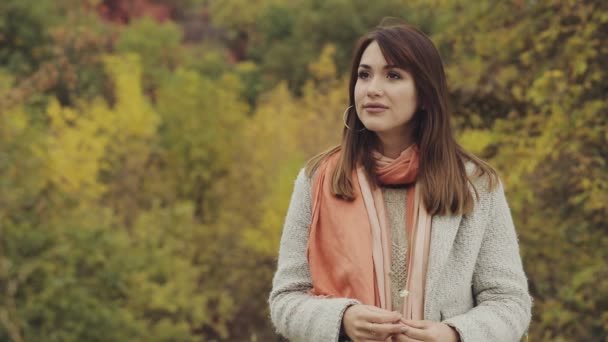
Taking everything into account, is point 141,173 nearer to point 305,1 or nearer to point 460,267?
point 305,1

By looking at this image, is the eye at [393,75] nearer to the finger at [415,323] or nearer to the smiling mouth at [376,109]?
the smiling mouth at [376,109]

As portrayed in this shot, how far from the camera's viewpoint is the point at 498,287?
2.37 m

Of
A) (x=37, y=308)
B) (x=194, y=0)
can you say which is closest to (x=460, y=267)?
(x=37, y=308)

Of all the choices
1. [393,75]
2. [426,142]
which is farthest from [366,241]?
[393,75]


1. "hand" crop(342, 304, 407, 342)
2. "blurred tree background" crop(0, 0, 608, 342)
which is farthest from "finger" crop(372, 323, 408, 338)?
"blurred tree background" crop(0, 0, 608, 342)

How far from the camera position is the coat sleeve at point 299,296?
7.61ft

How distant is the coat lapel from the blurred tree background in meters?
2.17

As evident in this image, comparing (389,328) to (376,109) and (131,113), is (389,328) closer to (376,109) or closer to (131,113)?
(376,109)

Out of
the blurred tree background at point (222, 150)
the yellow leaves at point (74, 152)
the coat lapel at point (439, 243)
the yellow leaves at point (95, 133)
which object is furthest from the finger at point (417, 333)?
the yellow leaves at point (95, 133)

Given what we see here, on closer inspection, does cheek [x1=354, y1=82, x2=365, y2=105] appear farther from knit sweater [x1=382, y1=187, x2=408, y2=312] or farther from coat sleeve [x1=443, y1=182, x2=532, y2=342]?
coat sleeve [x1=443, y1=182, x2=532, y2=342]

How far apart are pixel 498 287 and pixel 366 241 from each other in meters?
0.38

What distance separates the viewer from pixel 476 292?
7.97 feet

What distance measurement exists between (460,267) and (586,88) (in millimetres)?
4585

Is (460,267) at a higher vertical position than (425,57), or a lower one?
lower
